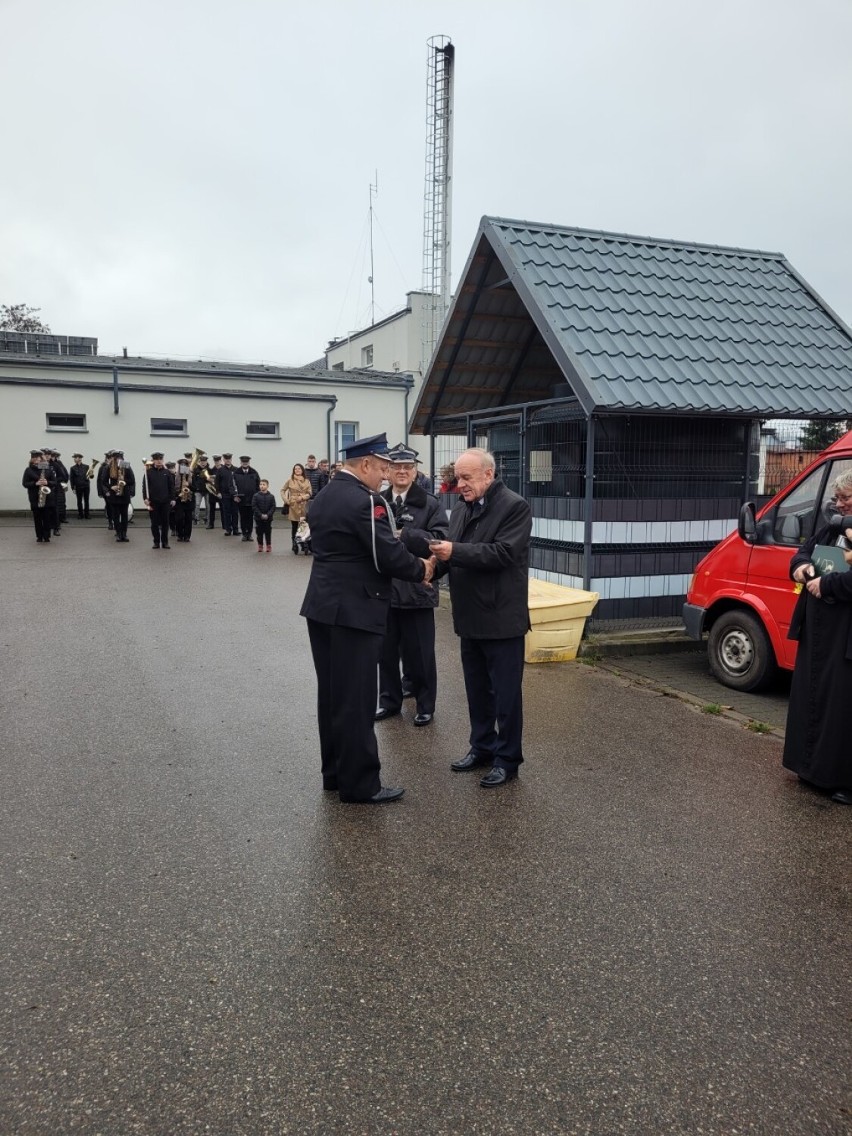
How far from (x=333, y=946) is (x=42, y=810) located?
215cm

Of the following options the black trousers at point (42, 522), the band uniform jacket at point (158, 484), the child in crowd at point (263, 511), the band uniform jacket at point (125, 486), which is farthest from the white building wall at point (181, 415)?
the child in crowd at point (263, 511)

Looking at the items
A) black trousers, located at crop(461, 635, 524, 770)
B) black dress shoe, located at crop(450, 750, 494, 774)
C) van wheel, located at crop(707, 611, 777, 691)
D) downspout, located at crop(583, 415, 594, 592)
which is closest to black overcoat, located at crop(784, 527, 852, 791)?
black trousers, located at crop(461, 635, 524, 770)

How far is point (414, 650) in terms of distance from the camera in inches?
257

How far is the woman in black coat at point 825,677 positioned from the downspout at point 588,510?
3.70 meters

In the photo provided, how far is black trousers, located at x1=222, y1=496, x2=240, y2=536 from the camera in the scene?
22.1 m

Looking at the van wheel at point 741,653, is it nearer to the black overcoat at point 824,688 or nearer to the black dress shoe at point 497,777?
the black overcoat at point 824,688

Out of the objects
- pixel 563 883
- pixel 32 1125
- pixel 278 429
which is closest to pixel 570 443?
pixel 563 883

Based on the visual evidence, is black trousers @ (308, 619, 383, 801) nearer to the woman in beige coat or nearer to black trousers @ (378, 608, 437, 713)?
black trousers @ (378, 608, 437, 713)

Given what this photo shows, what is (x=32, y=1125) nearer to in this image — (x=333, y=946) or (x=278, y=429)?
(x=333, y=946)

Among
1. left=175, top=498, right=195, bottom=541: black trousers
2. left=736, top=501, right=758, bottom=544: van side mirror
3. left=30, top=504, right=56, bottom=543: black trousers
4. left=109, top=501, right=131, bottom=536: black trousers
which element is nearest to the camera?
left=736, top=501, right=758, bottom=544: van side mirror

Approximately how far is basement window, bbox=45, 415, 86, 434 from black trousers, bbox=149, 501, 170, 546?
355 inches

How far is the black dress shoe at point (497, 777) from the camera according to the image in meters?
5.20

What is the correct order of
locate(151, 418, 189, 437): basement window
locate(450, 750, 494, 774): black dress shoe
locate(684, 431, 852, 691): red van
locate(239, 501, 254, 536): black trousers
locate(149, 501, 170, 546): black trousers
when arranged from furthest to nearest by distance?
locate(151, 418, 189, 437): basement window → locate(239, 501, 254, 536): black trousers → locate(149, 501, 170, 546): black trousers → locate(684, 431, 852, 691): red van → locate(450, 750, 494, 774): black dress shoe

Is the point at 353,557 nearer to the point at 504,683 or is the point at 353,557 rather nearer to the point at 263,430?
the point at 504,683
